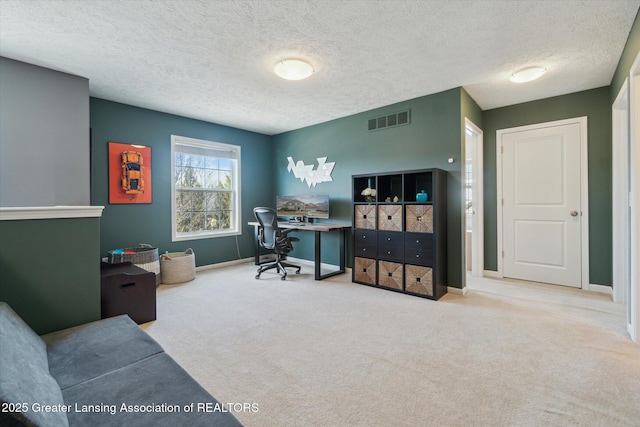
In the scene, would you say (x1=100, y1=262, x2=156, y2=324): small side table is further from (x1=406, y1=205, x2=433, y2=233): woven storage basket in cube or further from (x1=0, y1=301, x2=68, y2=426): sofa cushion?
(x1=406, y1=205, x2=433, y2=233): woven storage basket in cube

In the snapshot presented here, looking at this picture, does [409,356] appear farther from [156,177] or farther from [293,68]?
[156,177]

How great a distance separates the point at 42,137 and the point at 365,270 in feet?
12.9

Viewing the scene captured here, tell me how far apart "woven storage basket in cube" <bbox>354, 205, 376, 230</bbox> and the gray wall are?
3.24 meters

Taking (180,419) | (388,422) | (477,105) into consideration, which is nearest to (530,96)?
(477,105)

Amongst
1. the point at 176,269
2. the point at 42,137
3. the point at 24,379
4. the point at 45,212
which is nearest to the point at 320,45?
the point at 45,212

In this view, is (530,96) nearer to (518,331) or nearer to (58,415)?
(518,331)

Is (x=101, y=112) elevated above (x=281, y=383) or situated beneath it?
elevated above

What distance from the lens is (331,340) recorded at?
2344 mm

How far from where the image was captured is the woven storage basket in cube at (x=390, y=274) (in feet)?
11.8

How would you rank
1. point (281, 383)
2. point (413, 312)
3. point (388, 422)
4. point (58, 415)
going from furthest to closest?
point (413, 312) < point (281, 383) < point (388, 422) < point (58, 415)

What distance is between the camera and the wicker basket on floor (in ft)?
13.2

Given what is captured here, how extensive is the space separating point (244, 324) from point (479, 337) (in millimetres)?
2017

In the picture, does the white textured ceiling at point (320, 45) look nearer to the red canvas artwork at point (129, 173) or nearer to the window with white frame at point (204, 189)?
the red canvas artwork at point (129, 173)

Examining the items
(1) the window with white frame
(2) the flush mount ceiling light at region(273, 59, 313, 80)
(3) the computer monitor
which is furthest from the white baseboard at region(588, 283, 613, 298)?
(1) the window with white frame
